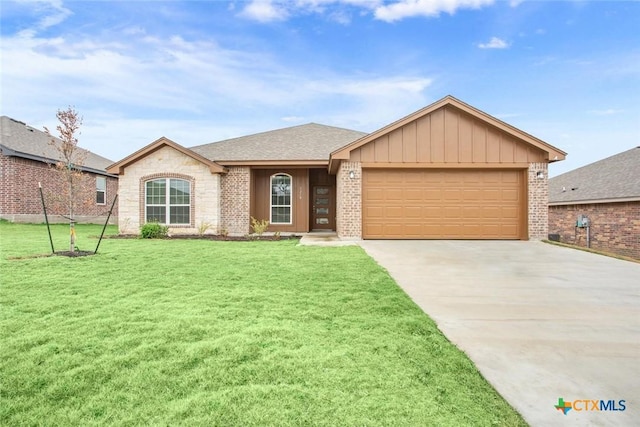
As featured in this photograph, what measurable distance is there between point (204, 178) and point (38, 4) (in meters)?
8.08

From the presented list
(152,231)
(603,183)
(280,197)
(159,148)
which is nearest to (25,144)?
(159,148)

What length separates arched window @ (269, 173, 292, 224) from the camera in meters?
16.1

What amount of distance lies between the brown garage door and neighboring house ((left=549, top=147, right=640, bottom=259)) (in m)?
5.13

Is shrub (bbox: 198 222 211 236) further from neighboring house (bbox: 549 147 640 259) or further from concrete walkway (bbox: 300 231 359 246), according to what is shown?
neighboring house (bbox: 549 147 640 259)

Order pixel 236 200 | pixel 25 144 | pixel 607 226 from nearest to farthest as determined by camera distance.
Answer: pixel 236 200
pixel 607 226
pixel 25 144

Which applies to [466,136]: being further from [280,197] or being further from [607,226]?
[607,226]

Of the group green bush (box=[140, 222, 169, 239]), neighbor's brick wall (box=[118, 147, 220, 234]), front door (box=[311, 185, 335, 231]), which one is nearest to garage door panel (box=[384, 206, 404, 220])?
front door (box=[311, 185, 335, 231])

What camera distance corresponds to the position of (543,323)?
3830 mm

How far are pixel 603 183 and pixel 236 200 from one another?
18.5 meters

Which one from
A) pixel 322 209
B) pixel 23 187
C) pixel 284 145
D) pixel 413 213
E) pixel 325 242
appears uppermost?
pixel 284 145

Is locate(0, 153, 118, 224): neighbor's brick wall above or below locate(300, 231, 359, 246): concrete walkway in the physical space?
above

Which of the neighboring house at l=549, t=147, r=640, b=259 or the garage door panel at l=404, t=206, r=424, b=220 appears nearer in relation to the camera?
the garage door panel at l=404, t=206, r=424, b=220

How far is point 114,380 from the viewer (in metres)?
2.46

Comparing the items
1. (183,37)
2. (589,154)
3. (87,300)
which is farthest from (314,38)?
(589,154)
